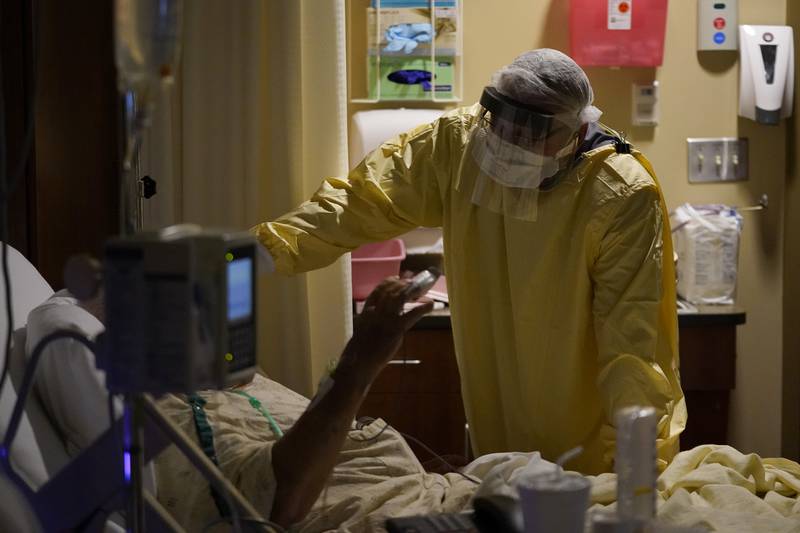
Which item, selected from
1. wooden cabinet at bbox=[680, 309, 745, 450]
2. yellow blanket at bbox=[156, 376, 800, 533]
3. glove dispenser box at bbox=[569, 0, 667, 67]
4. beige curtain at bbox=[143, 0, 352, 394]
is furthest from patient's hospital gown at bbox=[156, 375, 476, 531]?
glove dispenser box at bbox=[569, 0, 667, 67]

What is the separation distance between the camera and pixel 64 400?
176 centimetres

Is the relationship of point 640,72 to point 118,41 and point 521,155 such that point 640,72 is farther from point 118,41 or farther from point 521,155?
point 118,41

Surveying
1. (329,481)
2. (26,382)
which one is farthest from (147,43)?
(329,481)

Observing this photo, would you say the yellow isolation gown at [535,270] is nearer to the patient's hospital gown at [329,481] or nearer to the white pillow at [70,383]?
the patient's hospital gown at [329,481]

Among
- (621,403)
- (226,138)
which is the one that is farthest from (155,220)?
(621,403)

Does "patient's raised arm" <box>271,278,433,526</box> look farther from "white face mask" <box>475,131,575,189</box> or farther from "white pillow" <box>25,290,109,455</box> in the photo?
"white face mask" <box>475,131,575,189</box>

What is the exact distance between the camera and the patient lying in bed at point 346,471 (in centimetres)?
171

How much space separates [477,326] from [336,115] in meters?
0.94

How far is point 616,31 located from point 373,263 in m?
1.16

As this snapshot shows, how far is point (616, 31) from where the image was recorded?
355 centimetres

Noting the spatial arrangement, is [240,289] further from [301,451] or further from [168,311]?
[301,451]

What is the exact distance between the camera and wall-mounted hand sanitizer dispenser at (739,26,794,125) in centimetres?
357

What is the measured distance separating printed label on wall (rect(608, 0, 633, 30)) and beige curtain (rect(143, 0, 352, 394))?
0.96 metres

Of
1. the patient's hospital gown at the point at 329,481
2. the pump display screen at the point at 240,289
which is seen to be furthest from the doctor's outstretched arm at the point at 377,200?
the pump display screen at the point at 240,289
